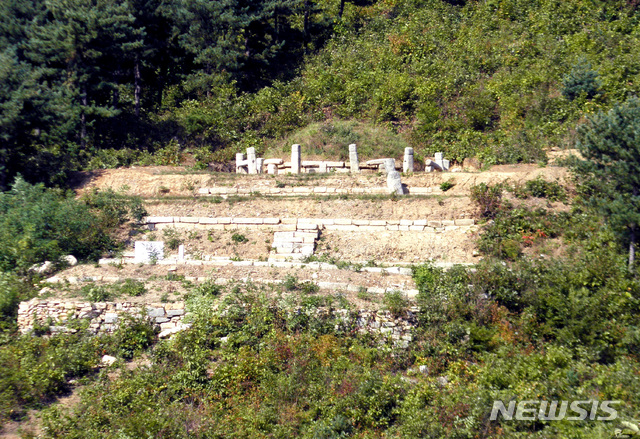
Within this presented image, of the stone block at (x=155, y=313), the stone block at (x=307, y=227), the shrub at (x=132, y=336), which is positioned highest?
the stone block at (x=307, y=227)

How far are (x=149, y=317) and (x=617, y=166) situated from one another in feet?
34.5

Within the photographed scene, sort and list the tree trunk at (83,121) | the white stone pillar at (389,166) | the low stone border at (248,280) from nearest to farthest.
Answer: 1. the low stone border at (248,280)
2. the white stone pillar at (389,166)
3. the tree trunk at (83,121)

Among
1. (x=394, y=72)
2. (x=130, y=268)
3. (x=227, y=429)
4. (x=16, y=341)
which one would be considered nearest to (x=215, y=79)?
(x=394, y=72)

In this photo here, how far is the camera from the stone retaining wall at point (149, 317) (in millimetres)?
10414

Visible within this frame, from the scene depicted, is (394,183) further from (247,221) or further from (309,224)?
(247,221)

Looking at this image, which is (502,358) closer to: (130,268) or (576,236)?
(576,236)

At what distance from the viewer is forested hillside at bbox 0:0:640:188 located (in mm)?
19484

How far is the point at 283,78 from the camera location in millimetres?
27875

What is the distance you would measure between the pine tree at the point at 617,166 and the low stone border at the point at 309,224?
3254mm

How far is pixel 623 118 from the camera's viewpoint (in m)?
12.6

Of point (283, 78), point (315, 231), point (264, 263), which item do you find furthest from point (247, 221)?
point (283, 78)

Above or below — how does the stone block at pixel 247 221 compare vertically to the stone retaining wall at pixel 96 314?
above

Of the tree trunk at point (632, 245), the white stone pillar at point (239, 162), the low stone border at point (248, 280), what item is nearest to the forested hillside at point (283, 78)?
the white stone pillar at point (239, 162)

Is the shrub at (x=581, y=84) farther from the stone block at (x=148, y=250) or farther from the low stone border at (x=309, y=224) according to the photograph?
the stone block at (x=148, y=250)
